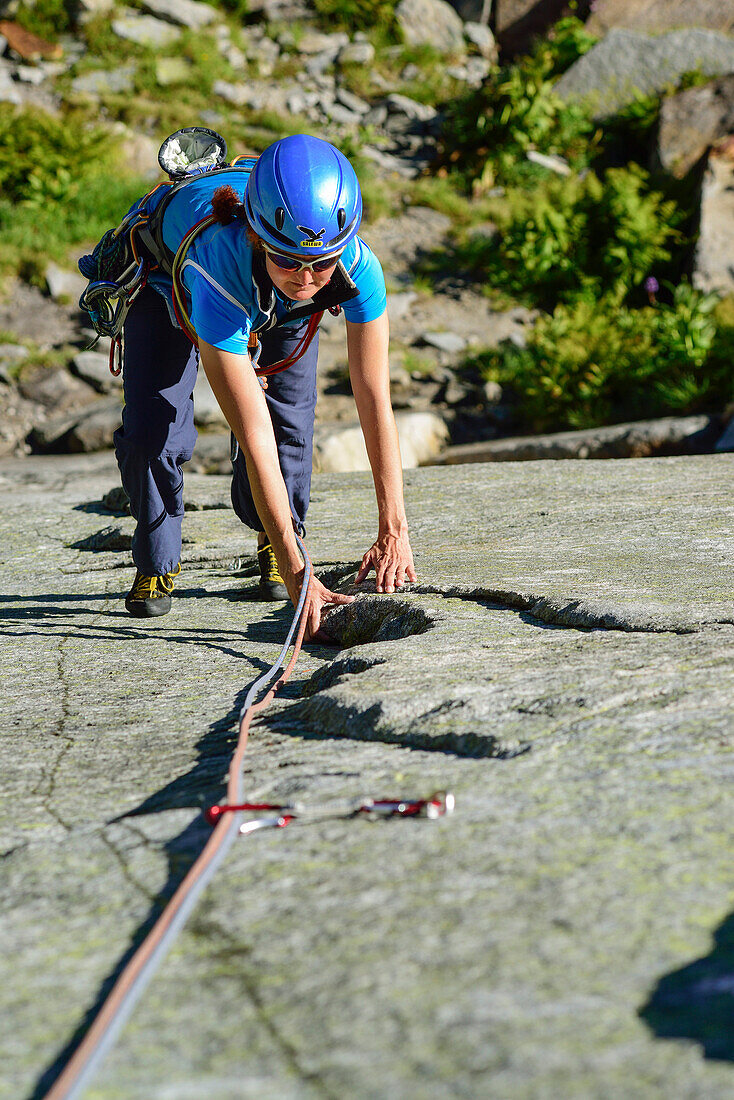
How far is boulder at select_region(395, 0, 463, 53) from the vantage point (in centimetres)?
1534

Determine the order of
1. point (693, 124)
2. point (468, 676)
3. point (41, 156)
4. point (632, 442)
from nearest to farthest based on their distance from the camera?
point (468, 676)
point (632, 442)
point (693, 124)
point (41, 156)

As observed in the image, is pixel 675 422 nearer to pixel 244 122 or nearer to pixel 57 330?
pixel 57 330

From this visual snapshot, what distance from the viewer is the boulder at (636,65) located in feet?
41.2

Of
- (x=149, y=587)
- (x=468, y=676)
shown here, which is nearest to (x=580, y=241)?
(x=149, y=587)

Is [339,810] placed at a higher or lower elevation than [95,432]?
higher

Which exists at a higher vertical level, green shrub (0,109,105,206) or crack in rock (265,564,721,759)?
green shrub (0,109,105,206)

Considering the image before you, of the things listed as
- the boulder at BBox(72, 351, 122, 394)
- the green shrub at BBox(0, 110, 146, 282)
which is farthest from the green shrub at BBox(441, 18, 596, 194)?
the boulder at BBox(72, 351, 122, 394)

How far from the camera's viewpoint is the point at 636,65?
1266cm

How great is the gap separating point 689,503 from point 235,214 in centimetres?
229

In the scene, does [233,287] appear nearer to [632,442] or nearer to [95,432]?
[632,442]

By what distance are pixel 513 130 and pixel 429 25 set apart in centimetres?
432

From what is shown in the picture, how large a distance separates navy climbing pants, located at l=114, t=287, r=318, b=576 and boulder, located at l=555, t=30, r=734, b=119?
430 inches

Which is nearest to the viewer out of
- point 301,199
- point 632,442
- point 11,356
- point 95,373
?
point 301,199

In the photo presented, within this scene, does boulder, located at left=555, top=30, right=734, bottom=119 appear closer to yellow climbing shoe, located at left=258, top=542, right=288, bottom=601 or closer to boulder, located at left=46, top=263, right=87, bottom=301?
boulder, located at left=46, top=263, right=87, bottom=301
